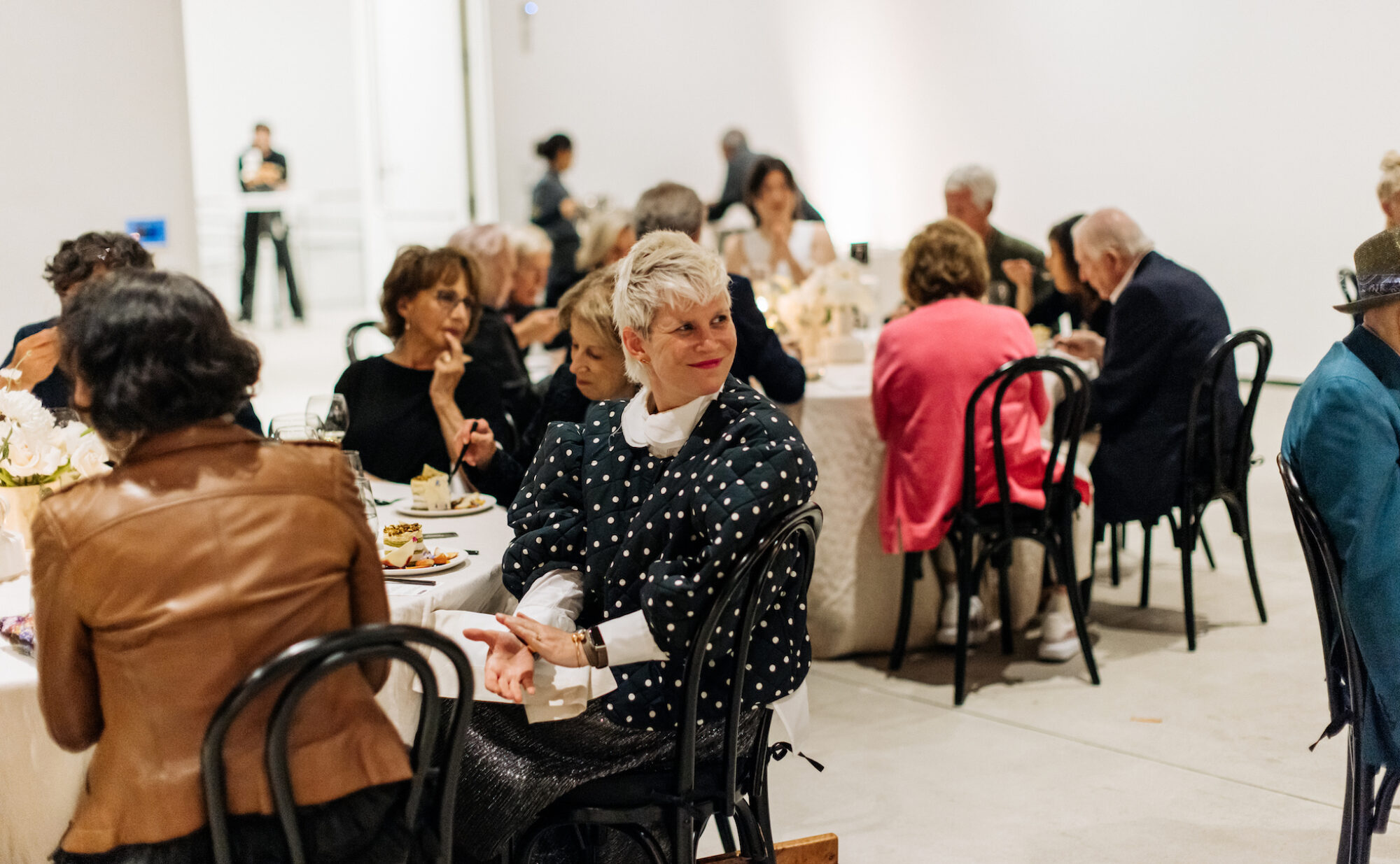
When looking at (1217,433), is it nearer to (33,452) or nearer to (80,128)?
(33,452)

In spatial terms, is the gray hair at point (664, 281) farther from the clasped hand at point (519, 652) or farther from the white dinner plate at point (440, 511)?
the white dinner plate at point (440, 511)

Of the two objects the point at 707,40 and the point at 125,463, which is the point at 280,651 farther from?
the point at 707,40

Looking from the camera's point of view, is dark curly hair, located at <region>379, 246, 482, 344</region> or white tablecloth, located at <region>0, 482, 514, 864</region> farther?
dark curly hair, located at <region>379, 246, 482, 344</region>

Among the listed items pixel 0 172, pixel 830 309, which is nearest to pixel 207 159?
pixel 0 172

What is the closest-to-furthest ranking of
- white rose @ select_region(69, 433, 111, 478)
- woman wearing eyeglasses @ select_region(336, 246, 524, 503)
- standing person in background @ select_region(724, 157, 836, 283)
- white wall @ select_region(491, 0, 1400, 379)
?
white rose @ select_region(69, 433, 111, 478) < woman wearing eyeglasses @ select_region(336, 246, 524, 503) < standing person in background @ select_region(724, 157, 836, 283) < white wall @ select_region(491, 0, 1400, 379)

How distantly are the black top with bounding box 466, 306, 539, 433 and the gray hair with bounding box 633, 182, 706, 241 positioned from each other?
0.60m

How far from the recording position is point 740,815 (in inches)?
78.0

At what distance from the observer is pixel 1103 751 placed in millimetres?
3182

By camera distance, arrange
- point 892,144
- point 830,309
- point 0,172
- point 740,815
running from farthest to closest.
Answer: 1. point 892,144
2. point 830,309
3. point 0,172
4. point 740,815

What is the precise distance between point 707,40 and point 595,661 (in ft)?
36.0

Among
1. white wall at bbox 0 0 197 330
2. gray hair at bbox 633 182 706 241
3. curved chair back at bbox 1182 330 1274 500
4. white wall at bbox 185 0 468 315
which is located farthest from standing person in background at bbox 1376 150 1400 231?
white wall at bbox 185 0 468 315

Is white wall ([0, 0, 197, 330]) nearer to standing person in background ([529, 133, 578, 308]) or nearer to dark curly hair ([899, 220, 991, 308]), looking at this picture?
dark curly hair ([899, 220, 991, 308])

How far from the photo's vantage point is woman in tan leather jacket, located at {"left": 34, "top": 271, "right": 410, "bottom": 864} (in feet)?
4.51

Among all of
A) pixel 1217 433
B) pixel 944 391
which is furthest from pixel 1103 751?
pixel 1217 433
